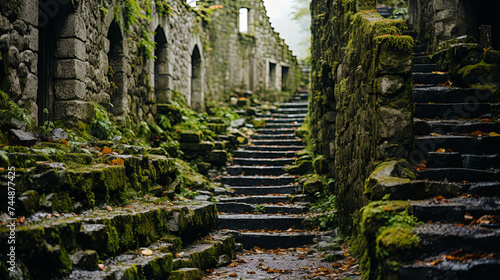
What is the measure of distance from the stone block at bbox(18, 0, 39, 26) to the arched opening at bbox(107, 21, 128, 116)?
2.40 m

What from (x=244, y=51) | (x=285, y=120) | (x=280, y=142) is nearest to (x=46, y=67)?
(x=280, y=142)

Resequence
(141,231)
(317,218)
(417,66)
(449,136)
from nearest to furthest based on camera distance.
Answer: (141,231) < (449,136) < (417,66) < (317,218)

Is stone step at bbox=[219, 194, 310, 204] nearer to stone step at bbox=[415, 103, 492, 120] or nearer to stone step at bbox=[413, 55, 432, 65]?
stone step at bbox=[413, 55, 432, 65]

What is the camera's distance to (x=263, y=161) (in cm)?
1045

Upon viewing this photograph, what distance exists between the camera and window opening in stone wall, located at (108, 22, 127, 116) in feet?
25.2

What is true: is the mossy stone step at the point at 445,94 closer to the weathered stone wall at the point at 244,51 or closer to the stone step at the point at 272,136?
the stone step at the point at 272,136

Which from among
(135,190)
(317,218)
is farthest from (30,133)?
(317,218)

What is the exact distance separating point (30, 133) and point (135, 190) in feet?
4.51

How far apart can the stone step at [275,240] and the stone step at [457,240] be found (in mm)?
3450

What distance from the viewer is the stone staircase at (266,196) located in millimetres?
6352

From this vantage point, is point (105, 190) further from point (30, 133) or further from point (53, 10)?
point (53, 10)

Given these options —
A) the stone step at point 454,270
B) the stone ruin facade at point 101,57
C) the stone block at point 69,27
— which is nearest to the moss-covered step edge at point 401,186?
the stone step at point 454,270

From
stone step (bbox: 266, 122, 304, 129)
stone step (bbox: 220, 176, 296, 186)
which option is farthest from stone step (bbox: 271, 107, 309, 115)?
stone step (bbox: 220, 176, 296, 186)

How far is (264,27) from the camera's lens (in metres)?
17.9
